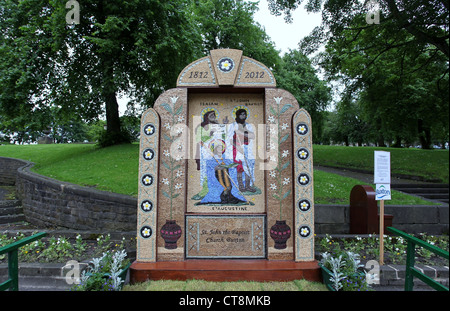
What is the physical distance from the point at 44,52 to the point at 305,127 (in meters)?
12.7

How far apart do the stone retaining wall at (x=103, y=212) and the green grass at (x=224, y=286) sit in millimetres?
2217

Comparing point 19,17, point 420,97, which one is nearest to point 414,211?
point 420,97

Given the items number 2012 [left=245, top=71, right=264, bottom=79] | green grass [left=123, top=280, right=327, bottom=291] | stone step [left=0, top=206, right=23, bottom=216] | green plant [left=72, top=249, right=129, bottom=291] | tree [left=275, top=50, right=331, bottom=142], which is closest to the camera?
green plant [left=72, top=249, right=129, bottom=291]

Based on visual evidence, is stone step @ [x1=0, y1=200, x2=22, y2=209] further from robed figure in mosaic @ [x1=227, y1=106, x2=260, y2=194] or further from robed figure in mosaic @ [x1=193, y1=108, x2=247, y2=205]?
robed figure in mosaic @ [x1=227, y1=106, x2=260, y2=194]

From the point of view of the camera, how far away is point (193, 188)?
14.2 feet

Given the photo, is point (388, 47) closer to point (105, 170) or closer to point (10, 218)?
point (105, 170)

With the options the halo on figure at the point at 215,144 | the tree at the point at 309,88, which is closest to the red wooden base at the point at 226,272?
the halo on figure at the point at 215,144

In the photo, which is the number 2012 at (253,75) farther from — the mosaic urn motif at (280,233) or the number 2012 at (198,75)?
the mosaic urn motif at (280,233)

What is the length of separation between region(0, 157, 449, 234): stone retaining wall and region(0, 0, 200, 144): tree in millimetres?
5016

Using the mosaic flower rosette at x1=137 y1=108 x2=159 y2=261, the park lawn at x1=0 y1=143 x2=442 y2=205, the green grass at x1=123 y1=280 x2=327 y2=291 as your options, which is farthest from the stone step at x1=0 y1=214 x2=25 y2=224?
the green grass at x1=123 y1=280 x2=327 y2=291

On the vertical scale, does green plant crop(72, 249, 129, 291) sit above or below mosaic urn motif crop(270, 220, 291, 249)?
below

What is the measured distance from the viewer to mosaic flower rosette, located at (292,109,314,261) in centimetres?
394

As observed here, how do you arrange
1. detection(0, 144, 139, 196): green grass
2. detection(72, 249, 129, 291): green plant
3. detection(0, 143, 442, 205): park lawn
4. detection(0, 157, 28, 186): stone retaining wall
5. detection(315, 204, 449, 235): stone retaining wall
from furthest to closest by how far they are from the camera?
1. detection(0, 157, 28, 186): stone retaining wall
2. detection(0, 144, 139, 196): green grass
3. detection(0, 143, 442, 205): park lawn
4. detection(315, 204, 449, 235): stone retaining wall
5. detection(72, 249, 129, 291): green plant

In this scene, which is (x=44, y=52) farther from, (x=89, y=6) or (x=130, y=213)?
(x=130, y=213)
